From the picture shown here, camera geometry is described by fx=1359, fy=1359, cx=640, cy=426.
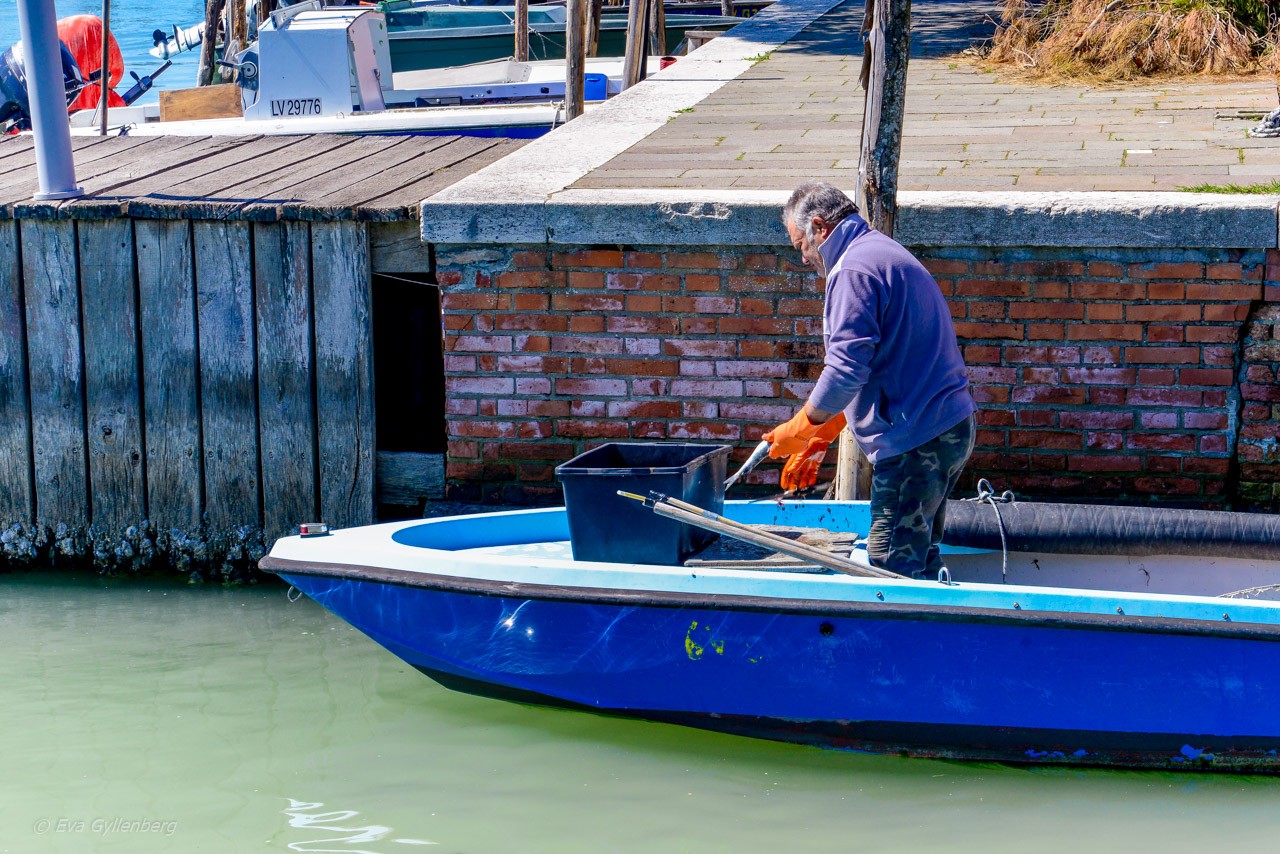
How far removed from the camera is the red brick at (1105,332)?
5082 mm

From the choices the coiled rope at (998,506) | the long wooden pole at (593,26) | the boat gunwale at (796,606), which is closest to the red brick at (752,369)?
the coiled rope at (998,506)

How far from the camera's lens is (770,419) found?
5.43m

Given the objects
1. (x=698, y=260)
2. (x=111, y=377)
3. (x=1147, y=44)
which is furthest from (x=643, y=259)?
(x=1147, y=44)

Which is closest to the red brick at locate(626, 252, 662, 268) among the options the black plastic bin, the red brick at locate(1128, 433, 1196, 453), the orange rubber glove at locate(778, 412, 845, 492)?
the black plastic bin

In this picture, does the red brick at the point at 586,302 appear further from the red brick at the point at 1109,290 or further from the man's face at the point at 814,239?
the red brick at the point at 1109,290

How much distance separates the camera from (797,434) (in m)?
4.31

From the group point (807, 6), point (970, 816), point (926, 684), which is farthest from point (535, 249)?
point (807, 6)

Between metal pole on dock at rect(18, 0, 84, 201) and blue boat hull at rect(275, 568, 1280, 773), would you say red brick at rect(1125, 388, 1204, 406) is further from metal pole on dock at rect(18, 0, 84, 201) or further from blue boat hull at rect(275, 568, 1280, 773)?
metal pole on dock at rect(18, 0, 84, 201)

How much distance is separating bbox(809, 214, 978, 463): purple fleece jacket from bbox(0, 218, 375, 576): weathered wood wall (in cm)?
239

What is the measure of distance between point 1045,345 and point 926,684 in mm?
1627

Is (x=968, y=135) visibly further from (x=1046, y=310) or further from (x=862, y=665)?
(x=862, y=665)

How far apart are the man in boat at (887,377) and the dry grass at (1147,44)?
5211 mm

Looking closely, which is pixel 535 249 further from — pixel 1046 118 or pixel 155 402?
pixel 1046 118

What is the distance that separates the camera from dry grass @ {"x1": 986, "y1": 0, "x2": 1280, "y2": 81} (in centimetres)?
865
